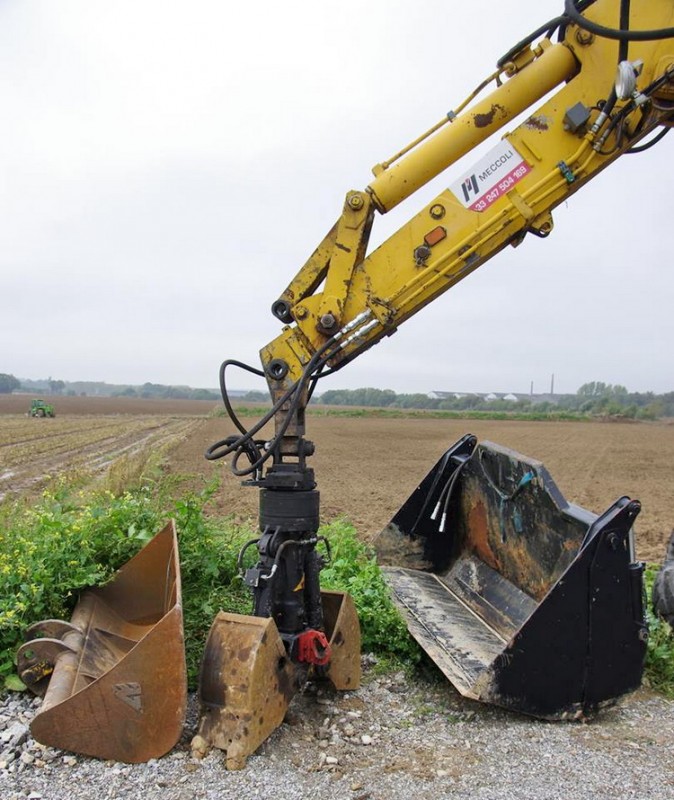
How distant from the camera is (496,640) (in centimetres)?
462

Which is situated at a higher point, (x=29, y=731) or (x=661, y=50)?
(x=661, y=50)

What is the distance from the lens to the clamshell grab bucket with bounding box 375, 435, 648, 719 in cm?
Answer: 370

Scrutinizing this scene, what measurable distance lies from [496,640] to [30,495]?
11246 mm

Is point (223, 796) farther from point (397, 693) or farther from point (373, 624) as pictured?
point (373, 624)

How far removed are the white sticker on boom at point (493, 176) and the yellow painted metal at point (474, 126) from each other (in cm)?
13

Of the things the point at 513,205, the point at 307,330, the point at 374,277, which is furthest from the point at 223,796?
the point at 513,205

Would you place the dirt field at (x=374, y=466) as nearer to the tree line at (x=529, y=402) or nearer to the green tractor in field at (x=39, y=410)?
the green tractor in field at (x=39, y=410)

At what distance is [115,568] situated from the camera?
500 centimetres

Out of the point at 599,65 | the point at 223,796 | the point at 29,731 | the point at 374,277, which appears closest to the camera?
the point at 223,796

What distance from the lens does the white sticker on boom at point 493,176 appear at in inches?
158

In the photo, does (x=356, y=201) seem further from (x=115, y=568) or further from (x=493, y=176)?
(x=115, y=568)

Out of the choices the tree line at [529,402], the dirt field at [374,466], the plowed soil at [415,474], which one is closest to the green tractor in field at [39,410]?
the dirt field at [374,466]

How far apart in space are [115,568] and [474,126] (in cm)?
359

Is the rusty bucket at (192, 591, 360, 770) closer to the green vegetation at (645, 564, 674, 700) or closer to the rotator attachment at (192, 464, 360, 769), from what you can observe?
the rotator attachment at (192, 464, 360, 769)
